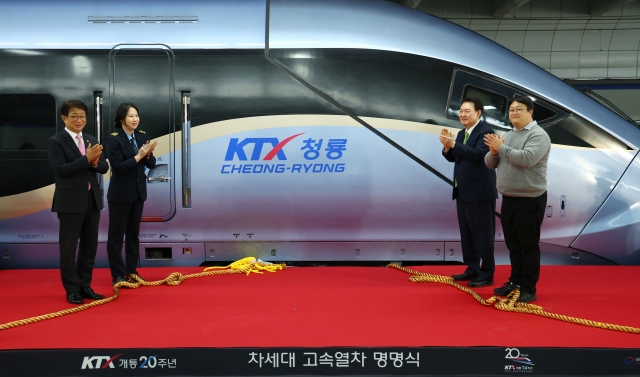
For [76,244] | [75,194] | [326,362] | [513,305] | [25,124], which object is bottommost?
[326,362]

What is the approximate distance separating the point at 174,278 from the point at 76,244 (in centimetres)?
116

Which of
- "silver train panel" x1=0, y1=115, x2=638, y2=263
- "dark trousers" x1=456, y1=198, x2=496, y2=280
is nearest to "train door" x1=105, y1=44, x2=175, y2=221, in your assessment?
"silver train panel" x1=0, y1=115, x2=638, y2=263

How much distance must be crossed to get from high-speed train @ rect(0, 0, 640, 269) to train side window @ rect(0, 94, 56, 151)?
15 mm

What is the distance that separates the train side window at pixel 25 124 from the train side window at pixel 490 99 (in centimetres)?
443

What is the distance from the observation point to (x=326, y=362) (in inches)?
145

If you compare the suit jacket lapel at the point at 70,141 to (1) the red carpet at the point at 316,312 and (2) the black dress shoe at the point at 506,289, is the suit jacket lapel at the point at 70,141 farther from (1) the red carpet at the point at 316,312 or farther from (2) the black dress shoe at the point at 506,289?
(2) the black dress shoe at the point at 506,289

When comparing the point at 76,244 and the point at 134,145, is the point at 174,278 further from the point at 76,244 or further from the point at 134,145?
the point at 134,145

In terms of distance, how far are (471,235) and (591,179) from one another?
5.40 ft

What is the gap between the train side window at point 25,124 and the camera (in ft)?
21.0

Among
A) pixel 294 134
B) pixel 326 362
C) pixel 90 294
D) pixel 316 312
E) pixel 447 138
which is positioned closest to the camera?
pixel 326 362

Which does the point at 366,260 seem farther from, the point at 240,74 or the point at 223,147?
the point at 240,74

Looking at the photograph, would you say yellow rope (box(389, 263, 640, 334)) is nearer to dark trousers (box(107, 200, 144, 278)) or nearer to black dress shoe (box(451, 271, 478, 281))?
black dress shoe (box(451, 271, 478, 281))

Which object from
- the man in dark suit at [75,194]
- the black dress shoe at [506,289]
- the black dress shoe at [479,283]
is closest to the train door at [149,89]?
the man in dark suit at [75,194]

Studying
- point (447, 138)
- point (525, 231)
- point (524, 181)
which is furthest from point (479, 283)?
point (447, 138)
